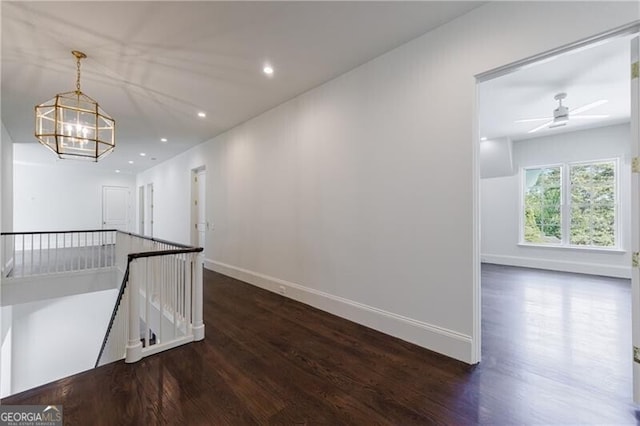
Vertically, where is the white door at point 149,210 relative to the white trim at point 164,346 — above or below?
above

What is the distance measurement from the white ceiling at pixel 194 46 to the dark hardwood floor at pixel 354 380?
2.96 metres

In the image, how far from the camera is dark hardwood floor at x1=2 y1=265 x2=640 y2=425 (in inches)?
68.0

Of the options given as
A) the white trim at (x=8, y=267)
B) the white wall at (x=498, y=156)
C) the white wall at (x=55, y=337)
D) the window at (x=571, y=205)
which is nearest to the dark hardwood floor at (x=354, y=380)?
the window at (x=571, y=205)

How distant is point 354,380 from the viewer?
2080 mm

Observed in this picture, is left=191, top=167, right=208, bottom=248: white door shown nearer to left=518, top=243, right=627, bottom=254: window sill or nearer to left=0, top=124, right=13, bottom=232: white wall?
left=0, top=124, right=13, bottom=232: white wall

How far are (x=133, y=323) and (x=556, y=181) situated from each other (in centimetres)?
809

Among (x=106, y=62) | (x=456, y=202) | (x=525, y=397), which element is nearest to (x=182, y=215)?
(x=106, y=62)

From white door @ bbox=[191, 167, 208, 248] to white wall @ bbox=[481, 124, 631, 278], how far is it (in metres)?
7.25

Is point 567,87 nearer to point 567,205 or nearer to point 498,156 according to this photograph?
point 498,156

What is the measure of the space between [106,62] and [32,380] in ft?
27.5

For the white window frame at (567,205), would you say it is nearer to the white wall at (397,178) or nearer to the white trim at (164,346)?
the white wall at (397,178)

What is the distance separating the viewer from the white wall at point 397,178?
2.27 m

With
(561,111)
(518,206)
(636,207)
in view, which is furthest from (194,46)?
(518,206)

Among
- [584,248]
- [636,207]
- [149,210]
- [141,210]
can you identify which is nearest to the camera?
[636,207]
